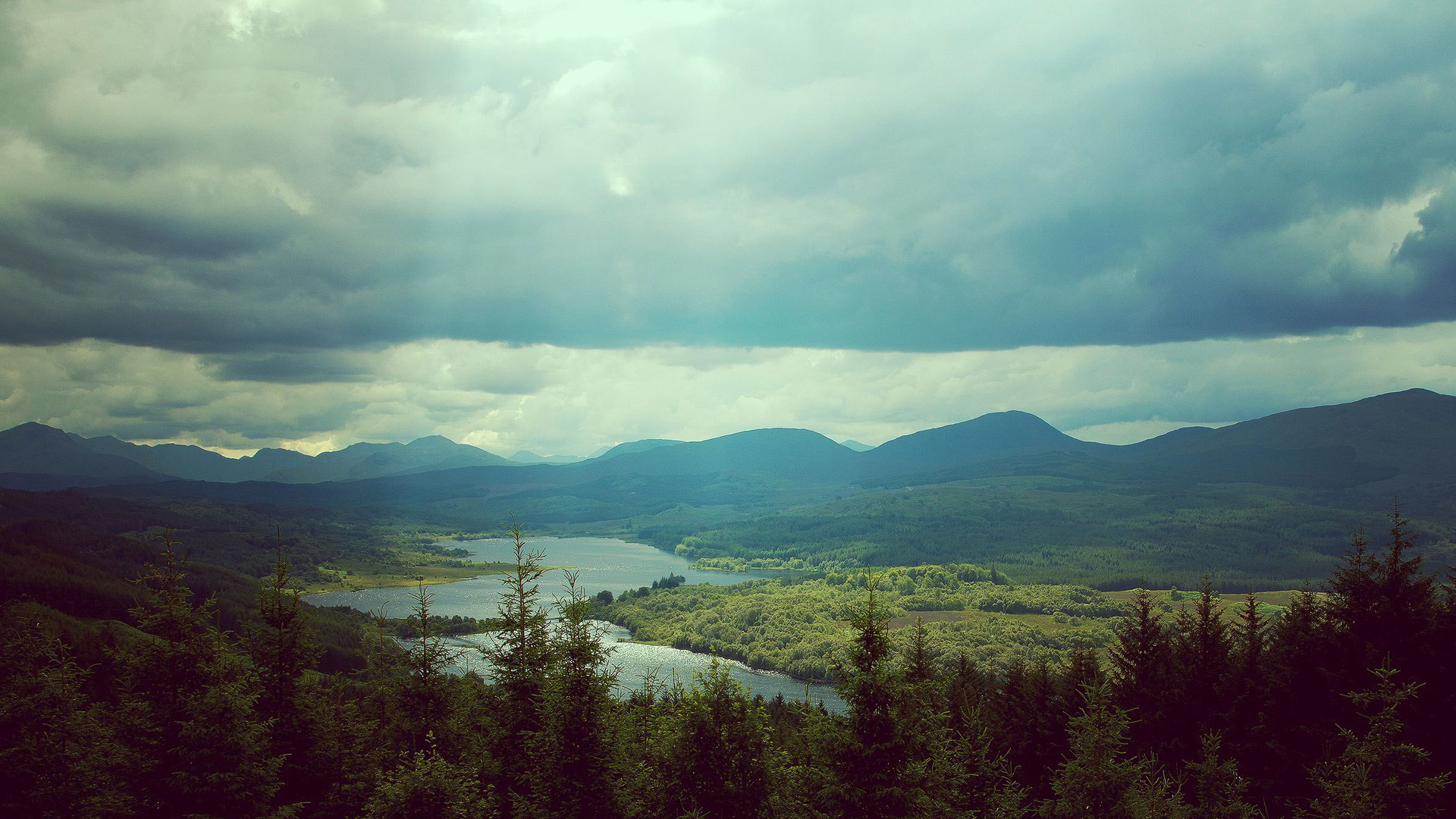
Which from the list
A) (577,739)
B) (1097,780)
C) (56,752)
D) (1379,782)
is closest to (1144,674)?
(1379,782)

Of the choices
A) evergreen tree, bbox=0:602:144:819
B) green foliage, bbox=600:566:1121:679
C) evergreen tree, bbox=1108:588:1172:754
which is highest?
evergreen tree, bbox=0:602:144:819

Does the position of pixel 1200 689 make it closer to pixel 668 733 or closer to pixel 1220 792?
pixel 1220 792

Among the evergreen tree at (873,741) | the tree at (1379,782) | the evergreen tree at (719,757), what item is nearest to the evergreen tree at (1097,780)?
the evergreen tree at (873,741)

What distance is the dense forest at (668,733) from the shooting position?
717 inches

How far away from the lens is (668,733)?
21.1 meters

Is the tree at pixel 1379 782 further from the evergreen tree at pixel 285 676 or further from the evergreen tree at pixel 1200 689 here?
the evergreen tree at pixel 285 676

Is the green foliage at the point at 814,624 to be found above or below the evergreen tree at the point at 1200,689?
below

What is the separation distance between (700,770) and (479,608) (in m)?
158

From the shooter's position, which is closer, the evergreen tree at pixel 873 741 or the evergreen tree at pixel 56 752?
the evergreen tree at pixel 873 741

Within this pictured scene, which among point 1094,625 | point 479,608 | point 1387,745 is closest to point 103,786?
point 1387,745

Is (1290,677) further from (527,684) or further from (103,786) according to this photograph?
(103,786)

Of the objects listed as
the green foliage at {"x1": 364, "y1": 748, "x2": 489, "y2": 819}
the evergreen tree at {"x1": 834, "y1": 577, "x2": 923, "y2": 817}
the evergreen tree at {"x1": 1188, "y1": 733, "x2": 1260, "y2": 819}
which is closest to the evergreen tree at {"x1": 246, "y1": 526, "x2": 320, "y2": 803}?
the green foliage at {"x1": 364, "y1": 748, "x2": 489, "y2": 819}

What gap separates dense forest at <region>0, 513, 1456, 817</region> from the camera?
18.2 metres

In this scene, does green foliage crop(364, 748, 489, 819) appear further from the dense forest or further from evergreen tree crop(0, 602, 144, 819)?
evergreen tree crop(0, 602, 144, 819)
